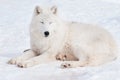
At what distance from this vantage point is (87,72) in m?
6.87

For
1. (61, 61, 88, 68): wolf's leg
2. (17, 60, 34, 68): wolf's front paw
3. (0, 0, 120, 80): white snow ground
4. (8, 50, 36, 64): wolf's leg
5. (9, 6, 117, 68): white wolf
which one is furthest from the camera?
(8, 50, 36, 64): wolf's leg

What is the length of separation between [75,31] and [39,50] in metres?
0.79

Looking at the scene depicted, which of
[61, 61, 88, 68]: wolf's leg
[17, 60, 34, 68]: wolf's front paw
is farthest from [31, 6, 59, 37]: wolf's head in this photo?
[61, 61, 88, 68]: wolf's leg

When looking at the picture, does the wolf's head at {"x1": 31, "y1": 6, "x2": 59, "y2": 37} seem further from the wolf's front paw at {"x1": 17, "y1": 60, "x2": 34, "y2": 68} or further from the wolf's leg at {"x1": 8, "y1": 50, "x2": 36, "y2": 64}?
the wolf's front paw at {"x1": 17, "y1": 60, "x2": 34, "y2": 68}

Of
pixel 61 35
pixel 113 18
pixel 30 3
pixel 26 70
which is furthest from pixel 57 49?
pixel 30 3

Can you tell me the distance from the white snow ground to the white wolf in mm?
224

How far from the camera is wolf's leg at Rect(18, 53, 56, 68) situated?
24.3 feet

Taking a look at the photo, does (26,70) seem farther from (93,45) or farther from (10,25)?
(10,25)

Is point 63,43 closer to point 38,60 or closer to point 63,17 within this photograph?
point 38,60

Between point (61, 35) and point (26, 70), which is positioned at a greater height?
point (61, 35)

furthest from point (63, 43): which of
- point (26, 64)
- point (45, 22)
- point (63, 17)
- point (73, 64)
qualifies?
point (63, 17)

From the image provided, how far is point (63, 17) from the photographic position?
50.1ft

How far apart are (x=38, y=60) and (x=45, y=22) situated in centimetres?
71

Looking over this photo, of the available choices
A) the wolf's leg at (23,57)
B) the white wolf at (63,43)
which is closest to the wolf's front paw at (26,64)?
the white wolf at (63,43)
